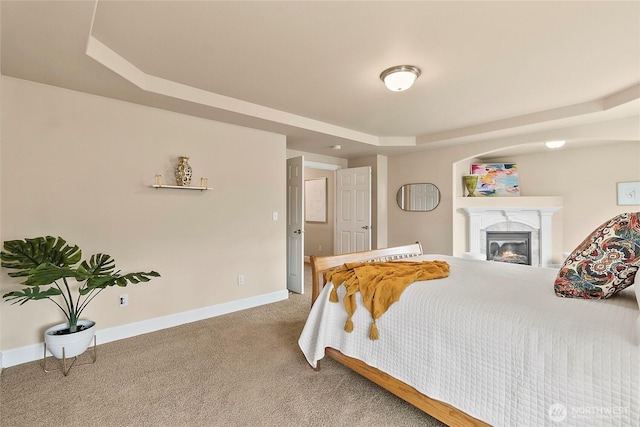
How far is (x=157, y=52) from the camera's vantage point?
2.23 m

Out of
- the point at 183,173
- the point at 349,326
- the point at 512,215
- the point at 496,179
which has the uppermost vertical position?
the point at 496,179

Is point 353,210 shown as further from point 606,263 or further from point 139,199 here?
point 606,263

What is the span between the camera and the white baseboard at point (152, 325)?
2400 mm

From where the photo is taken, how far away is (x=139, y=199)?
2.99 meters

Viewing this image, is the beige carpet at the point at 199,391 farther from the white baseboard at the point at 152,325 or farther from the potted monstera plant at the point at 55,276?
the potted monstera plant at the point at 55,276

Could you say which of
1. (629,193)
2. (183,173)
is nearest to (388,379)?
(183,173)

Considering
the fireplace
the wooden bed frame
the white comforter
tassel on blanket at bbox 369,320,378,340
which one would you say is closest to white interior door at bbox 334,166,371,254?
the fireplace

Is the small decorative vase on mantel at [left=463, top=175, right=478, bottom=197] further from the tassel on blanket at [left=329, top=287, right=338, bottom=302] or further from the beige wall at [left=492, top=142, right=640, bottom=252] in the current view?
the tassel on blanket at [left=329, top=287, right=338, bottom=302]

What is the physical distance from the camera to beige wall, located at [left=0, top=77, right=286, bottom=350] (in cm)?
244

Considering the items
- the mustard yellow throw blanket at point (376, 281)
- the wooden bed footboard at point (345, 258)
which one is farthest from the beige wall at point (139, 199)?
the mustard yellow throw blanket at point (376, 281)

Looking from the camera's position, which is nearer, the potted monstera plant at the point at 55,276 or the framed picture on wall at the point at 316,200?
the potted monstera plant at the point at 55,276

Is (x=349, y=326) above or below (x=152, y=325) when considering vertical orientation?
above

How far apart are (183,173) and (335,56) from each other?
1924 mm

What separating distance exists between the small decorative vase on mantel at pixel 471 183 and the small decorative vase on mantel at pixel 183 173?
14.2 feet
